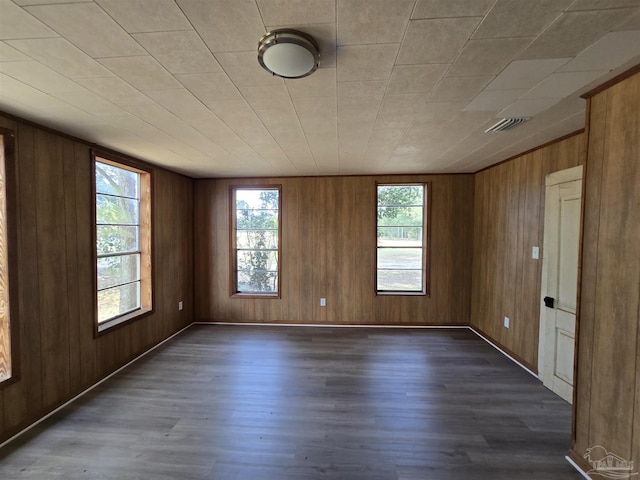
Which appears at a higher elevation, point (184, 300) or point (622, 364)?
point (622, 364)

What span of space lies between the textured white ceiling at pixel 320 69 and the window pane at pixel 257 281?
2.58 m

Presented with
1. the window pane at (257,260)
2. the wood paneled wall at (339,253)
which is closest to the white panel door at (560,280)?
the wood paneled wall at (339,253)

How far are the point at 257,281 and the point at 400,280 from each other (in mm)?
2446

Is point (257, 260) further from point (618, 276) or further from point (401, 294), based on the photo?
point (618, 276)

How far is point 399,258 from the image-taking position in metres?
4.52

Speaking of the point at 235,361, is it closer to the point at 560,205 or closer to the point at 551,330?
the point at 551,330

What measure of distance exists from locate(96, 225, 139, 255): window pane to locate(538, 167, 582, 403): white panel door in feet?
15.6

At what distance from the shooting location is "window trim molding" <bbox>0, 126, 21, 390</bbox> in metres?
2.02

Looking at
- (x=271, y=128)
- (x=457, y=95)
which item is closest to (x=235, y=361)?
(x=271, y=128)

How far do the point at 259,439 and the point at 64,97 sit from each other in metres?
2.74

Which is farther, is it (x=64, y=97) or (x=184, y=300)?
(x=184, y=300)

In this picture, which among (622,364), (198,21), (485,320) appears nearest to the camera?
(198,21)

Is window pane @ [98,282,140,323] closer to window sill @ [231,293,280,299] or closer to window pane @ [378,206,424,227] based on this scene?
window sill @ [231,293,280,299]

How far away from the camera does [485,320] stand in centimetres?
394
